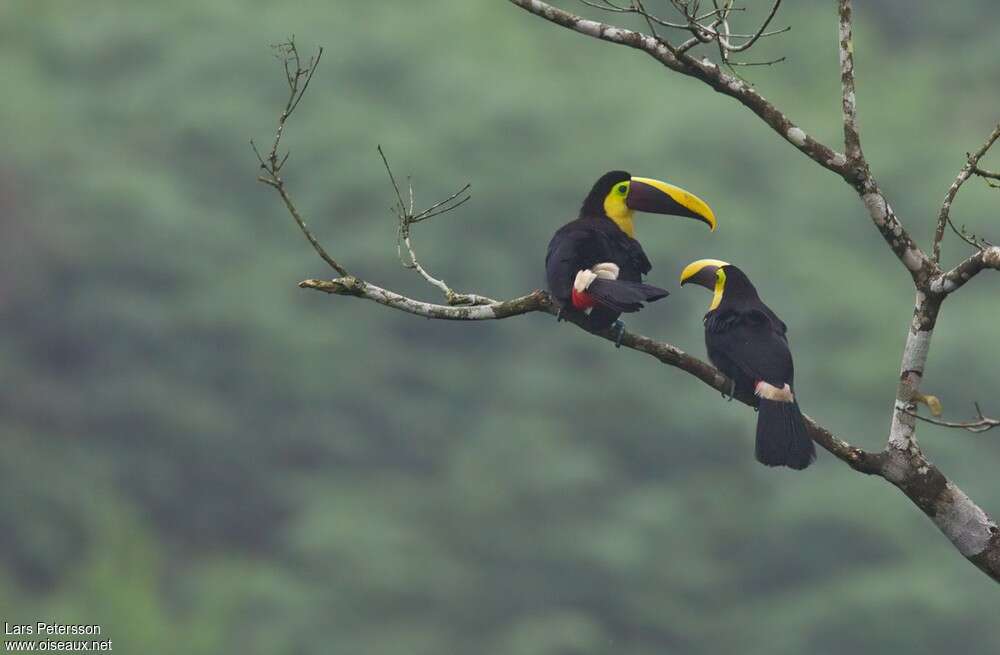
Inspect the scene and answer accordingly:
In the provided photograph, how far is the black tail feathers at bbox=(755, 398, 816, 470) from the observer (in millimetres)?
5691

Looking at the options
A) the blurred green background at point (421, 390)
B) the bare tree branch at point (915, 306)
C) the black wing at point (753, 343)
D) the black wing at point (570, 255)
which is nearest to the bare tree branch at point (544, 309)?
the bare tree branch at point (915, 306)

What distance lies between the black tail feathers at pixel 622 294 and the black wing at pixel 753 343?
0.59 m

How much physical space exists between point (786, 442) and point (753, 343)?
75 centimetres

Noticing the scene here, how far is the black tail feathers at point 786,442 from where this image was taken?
5691 mm

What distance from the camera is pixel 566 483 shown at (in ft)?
103

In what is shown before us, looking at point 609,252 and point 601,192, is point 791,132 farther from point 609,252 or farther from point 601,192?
point 601,192

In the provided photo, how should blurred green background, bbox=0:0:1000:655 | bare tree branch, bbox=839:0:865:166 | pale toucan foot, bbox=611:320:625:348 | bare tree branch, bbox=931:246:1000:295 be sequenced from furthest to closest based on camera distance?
blurred green background, bbox=0:0:1000:655 < pale toucan foot, bbox=611:320:625:348 < bare tree branch, bbox=839:0:865:166 < bare tree branch, bbox=931:246:1000:295

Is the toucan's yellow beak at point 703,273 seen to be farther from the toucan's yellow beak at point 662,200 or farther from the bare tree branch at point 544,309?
the bare tree branch at point 544,309

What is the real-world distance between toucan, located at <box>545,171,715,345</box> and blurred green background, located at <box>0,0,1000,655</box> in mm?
20842

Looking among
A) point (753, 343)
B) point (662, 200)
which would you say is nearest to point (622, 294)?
point (753, 343)

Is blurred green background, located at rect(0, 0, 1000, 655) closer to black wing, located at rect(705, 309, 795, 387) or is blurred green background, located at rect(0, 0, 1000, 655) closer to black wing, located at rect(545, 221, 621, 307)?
black wing, located at rect(705, 309, 795, 387)

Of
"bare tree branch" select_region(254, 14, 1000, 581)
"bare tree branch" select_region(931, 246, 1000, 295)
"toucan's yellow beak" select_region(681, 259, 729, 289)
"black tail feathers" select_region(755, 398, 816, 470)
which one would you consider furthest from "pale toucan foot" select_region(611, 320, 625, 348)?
"toucan's yellow beak" select_region(681, 259, 729, 289)

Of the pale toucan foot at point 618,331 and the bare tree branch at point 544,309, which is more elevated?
the pale toucan foot at point 618,331

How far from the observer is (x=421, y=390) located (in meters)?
33.9
